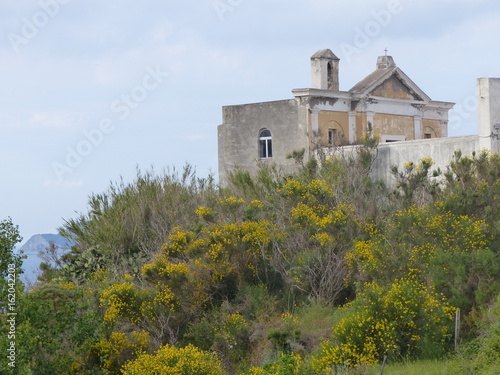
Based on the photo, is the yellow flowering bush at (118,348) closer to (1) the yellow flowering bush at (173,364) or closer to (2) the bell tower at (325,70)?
(1) the yellow flowering bush at (173,364)

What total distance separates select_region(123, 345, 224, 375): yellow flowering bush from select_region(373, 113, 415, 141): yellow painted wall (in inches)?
659

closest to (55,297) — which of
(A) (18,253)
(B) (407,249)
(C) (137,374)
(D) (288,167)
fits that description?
(A) (18,253)

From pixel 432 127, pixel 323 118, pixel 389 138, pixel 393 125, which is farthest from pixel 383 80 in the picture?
pixel 432 127

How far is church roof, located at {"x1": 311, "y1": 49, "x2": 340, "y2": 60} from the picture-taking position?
33.3 meters

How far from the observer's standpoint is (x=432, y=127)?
120 feet

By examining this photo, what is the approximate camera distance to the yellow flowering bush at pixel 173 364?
18156 millimetres

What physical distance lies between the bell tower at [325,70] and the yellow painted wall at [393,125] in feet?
6.54

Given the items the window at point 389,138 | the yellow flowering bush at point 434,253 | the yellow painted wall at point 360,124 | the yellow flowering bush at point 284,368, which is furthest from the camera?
the window at point 389,138

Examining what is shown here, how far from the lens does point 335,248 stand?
23547 millimetres

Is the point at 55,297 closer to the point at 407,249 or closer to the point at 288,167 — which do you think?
the point at 407,249

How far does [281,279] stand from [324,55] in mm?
12309

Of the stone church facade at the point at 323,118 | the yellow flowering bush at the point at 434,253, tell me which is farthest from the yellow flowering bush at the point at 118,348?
the stone church facade at the point at 323,118

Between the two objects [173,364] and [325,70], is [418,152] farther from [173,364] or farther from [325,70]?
[173,364]

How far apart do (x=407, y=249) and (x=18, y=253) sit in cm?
887
